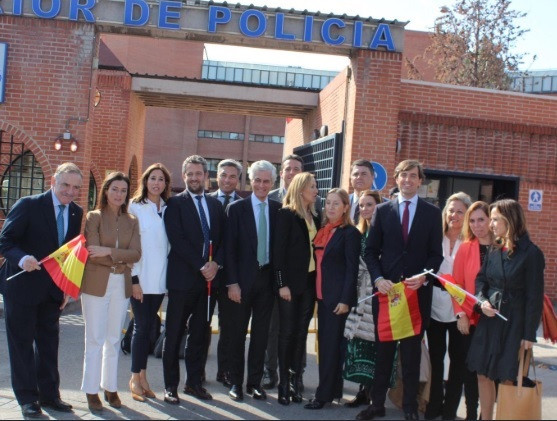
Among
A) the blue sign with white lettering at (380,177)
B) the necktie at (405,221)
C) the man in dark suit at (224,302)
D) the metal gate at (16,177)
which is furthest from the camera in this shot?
the metal gate at (16,177)

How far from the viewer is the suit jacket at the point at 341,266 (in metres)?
6.50

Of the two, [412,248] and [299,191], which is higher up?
[299,191]

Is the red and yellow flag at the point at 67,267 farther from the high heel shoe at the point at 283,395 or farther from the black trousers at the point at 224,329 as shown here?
the high heel shoe at the point at 283,395

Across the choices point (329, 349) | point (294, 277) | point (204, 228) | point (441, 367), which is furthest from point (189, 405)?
point (441, 367)

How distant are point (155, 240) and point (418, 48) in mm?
48188

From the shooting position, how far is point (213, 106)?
814 inches

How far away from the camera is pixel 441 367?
256 inches

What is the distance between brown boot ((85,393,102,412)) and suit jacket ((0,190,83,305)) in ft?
2.76

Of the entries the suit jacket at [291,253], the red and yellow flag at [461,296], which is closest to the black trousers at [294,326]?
the suit jacket at [291,253]

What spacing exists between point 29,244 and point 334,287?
8.43ft

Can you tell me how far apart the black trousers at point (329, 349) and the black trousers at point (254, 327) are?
53cm

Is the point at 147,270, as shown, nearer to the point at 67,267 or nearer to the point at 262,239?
the point at 67,267

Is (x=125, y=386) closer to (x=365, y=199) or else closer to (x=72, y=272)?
(x=72, y=272)

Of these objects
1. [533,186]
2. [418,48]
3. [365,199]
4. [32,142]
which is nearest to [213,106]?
[32,142]
